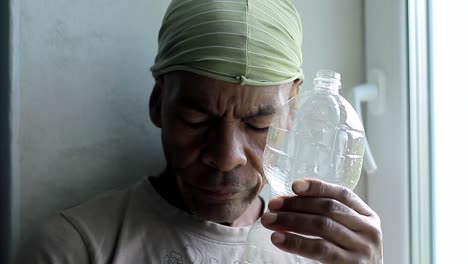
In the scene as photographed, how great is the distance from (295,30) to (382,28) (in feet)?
1.00

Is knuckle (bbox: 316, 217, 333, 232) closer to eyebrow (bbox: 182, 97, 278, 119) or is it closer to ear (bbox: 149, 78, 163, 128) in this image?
eyebrow (bbox: 182, 97, 278, 119)

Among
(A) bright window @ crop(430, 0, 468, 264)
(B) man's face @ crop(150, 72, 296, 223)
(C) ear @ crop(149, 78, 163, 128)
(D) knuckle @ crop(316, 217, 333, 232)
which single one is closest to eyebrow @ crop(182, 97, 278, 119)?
(B) man's face @ crop(150, 72, 296, 223)

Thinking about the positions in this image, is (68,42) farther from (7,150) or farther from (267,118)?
(267,118)

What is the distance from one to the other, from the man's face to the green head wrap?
0.06ft

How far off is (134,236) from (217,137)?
220 mm

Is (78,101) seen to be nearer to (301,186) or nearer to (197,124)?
(197,124)

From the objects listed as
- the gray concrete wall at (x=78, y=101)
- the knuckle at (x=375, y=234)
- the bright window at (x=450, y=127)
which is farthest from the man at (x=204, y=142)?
the bright window at (x=450, y=127)

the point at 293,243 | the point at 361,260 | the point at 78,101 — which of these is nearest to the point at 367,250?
the point at 361,260

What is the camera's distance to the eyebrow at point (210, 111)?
89cm

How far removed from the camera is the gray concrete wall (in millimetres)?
1021

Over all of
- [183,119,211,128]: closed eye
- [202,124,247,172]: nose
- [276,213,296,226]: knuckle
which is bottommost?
[276,213,296,226]: knuckle

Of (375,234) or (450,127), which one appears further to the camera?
(450,127)

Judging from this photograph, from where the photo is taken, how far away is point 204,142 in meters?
0.91

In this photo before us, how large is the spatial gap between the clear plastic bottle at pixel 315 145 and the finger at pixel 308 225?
11cm
